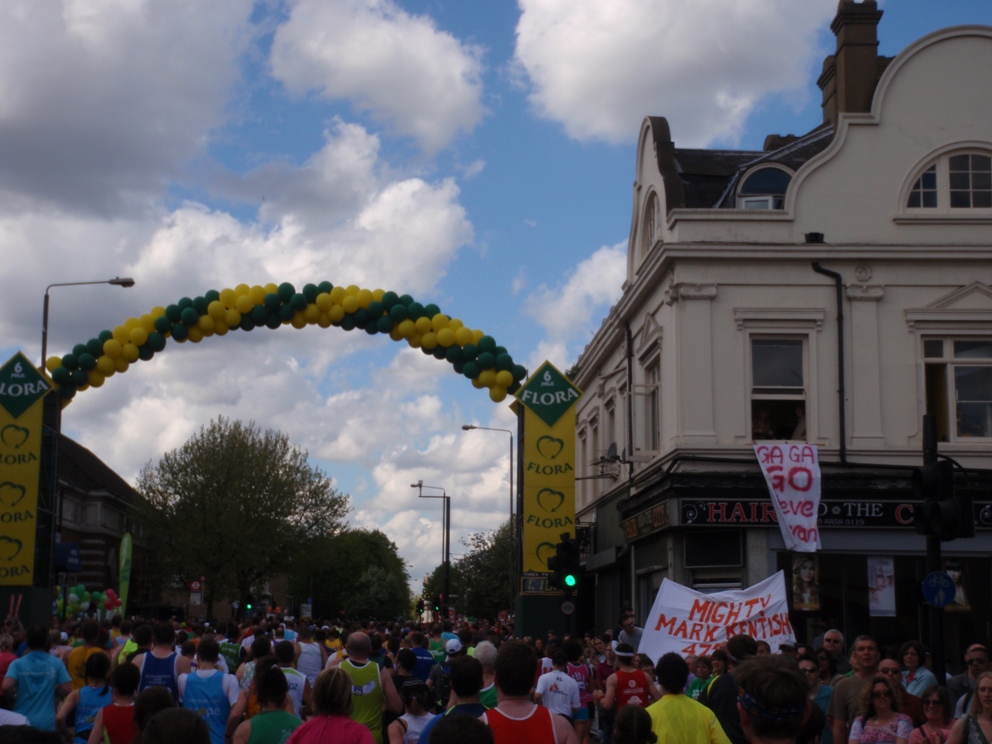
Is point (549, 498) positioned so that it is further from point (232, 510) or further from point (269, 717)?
point (232, 510)

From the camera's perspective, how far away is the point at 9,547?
72.5 ft

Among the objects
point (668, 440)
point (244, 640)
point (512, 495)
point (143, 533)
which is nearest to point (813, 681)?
point (244, 640)

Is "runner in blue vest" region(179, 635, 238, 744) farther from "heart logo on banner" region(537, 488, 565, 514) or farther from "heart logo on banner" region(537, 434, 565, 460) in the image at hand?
"heart logo on banner" region(537, 434, 565, 460)

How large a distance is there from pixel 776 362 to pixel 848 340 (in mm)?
1428

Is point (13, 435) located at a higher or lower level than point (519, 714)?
higher

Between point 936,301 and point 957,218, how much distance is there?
172cm

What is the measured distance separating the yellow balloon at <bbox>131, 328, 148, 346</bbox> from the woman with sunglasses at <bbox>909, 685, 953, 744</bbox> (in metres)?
18.1

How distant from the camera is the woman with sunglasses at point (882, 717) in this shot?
8.57 m

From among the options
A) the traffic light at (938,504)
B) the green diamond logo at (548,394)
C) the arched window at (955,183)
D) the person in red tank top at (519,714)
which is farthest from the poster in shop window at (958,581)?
the person in red tank top at (519,714)

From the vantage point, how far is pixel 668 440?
24297 millimetres

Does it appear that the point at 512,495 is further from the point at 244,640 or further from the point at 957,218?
the point at 244,640

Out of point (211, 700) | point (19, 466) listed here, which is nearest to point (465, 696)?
point (211, 700)

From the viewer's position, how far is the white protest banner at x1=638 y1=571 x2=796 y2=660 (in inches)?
635

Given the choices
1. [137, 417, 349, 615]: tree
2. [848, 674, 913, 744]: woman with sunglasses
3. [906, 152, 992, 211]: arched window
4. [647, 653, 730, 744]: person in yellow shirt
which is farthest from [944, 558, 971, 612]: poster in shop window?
[137, 417, 349, 615]: tree
